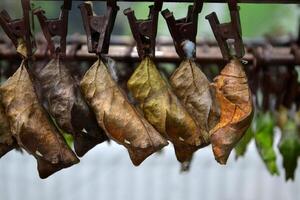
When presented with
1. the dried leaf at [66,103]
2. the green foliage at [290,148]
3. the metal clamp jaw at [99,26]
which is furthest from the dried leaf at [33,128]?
the green foliage at [290,148]

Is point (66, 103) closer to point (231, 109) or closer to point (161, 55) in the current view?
point (231, 109)

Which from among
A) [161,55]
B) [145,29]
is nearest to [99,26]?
[145,29]

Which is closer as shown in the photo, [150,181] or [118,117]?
[118,117]

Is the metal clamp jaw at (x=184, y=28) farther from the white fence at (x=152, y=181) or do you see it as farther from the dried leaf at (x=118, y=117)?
the white fence at (x=152, y=181)

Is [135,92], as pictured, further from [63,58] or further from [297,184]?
[297,184]

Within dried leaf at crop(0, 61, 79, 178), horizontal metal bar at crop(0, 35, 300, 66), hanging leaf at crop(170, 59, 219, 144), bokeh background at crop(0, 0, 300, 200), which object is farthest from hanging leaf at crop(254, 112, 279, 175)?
bokeh background at crop(0, 0, 300, 200)

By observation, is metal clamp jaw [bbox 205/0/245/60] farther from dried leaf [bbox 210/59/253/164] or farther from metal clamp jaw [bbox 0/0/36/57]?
metal clamp jaw [bbox 0/0/36/57]
